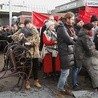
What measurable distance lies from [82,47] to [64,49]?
0.57m

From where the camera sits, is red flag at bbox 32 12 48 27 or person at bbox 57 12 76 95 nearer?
person at bbox 57 12 76 95

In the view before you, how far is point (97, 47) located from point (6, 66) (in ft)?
7.92

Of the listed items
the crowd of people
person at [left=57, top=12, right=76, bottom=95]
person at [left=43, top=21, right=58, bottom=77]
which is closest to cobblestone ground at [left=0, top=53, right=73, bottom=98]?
the crowd of people

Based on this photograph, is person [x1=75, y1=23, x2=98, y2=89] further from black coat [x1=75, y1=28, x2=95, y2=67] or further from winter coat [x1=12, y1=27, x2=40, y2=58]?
winter coat [x1=12, y1=27, x2=40, y2=58]

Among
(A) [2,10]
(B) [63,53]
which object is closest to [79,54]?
(B) [63,53]

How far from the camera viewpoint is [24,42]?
743 cm

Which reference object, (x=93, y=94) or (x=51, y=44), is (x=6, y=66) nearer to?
(x=51, y=44)

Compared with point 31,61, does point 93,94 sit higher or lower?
lower

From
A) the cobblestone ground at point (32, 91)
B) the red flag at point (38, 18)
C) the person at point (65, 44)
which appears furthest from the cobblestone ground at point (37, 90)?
the red flag at point (38, 18)

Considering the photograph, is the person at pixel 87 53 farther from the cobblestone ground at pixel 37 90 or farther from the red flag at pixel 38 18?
the red flag at pixel 38 18

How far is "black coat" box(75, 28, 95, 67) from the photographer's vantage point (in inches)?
271

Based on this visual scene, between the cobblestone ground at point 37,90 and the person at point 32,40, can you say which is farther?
the person at point 32,40

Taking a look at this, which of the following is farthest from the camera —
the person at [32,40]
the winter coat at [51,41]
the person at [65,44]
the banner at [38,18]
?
the banner at [38,18]

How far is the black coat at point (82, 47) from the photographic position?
6.89 m
